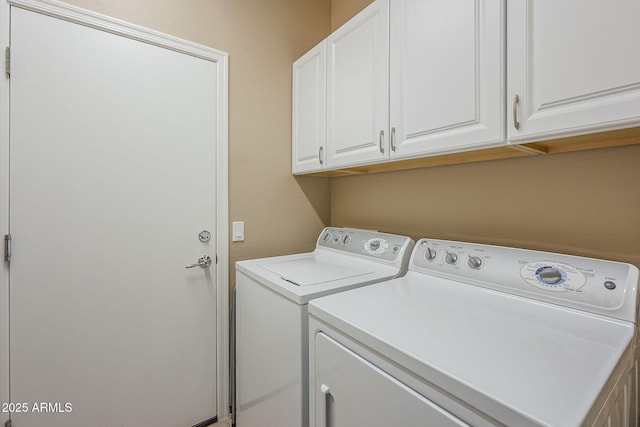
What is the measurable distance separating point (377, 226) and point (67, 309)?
66.6 inches

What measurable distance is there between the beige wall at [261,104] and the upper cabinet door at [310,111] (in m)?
0.08

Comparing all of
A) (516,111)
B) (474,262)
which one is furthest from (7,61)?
(474,262)

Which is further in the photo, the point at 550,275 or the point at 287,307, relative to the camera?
the point at 287,307

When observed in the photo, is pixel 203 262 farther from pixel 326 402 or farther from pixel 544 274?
pixel 544 274

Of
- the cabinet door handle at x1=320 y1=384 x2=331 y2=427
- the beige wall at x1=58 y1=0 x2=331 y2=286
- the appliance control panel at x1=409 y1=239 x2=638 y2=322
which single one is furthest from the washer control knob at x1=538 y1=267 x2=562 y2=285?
the beige wall at x1=58 y1=0 x2=331 y2=286

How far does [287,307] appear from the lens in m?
1.12

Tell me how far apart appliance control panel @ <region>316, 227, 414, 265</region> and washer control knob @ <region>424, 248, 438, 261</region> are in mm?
114

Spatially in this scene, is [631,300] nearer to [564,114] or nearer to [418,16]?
[564,114]

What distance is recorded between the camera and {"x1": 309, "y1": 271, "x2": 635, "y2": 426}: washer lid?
0.51 m

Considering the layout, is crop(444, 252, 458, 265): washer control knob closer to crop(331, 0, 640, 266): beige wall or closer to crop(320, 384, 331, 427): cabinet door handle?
crop(331, 0, 640, 266): beige wall

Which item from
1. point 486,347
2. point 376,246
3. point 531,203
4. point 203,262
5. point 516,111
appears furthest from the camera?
point 203,262

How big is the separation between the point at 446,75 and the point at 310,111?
90 centimetres

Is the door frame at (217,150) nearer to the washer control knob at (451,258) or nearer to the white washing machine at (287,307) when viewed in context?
the white washing machine at (287,307)

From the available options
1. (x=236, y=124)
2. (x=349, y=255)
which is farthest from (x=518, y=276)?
(x=236, y=124)
